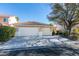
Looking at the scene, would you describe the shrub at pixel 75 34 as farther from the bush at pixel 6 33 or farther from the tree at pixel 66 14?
the bush at pixel 6 33

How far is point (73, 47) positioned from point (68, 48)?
10 cm

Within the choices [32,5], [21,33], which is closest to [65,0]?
[32,5]

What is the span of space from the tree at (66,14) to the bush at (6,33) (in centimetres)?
74

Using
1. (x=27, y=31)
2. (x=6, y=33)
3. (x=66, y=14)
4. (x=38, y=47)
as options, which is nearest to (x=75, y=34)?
(x=66, y=14)

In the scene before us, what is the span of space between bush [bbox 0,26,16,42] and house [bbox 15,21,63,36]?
0.32 ft

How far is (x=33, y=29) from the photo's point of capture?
6.37 metres

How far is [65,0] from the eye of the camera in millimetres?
6344

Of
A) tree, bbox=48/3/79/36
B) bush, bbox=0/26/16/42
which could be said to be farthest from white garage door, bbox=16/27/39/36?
tree, bbox=48/3/79/36

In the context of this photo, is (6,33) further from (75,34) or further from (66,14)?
(75,34)

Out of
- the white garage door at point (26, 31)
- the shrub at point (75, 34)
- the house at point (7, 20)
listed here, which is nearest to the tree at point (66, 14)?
the shrub at point (75, 34)

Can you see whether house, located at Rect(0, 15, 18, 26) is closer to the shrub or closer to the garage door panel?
the garage door panel

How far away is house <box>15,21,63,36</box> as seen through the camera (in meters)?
6.36

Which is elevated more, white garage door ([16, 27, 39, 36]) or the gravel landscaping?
white garage door ([16, 27, 39, 36])

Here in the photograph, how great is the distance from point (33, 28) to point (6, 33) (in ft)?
1.69
